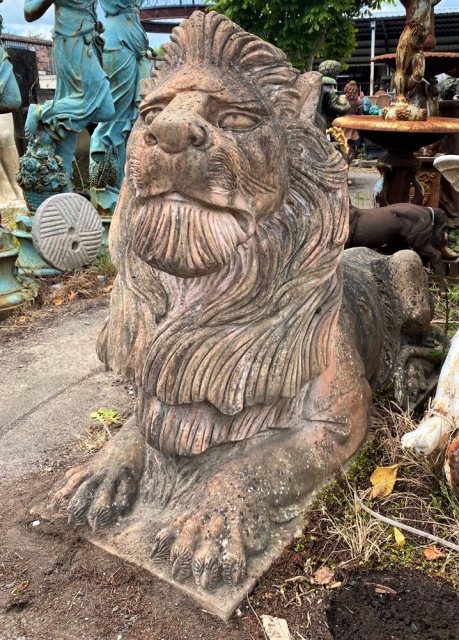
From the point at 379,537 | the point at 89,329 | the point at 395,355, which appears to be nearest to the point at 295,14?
the point at 89,329

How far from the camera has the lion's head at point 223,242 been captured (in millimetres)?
1537

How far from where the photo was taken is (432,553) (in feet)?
6.15

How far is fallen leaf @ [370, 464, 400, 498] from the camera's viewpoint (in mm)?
2125

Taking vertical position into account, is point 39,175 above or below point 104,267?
above

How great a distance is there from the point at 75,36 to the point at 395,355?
5.02m

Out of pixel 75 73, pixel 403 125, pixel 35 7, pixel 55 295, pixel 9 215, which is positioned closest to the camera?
pixel 403 125

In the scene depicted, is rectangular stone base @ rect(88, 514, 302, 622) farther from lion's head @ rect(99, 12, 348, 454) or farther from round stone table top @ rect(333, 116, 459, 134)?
round stone table top @ rect(333, 116, 459, 134)

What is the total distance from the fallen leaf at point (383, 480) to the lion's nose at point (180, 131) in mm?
1343

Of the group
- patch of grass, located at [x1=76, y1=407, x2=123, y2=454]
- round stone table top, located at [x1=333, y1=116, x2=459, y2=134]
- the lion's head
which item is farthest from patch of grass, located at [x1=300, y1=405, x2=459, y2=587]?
round stone table top, located at [x1=333, y1=116, x2=459, y2=134]

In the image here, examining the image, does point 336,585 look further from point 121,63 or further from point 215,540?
point 121,63

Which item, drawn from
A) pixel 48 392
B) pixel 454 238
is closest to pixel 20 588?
pixel 48 392

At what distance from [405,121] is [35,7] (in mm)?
3645

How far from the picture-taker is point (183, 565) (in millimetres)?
1689

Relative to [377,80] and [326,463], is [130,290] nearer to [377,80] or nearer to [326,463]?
[326,463]
